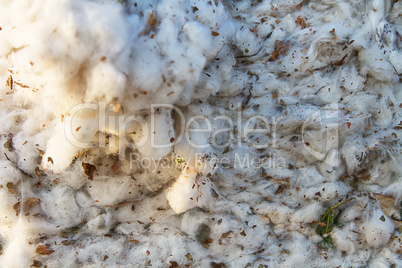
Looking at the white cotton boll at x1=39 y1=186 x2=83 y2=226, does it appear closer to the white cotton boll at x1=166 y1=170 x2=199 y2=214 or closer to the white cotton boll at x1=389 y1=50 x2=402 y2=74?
the white cotton boll at x1=166 y1=170 x2=199 y2=214

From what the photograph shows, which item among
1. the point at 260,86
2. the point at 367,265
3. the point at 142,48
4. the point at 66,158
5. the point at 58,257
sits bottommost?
the point at 367,265

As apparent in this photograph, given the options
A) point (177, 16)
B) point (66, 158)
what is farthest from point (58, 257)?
point (177, 16)

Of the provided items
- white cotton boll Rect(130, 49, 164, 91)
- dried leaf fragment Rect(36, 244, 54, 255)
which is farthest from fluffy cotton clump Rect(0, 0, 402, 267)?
white cotton boll Rect(130, 49, 164, 91)

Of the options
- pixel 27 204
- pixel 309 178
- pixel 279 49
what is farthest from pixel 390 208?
pixel 27 204

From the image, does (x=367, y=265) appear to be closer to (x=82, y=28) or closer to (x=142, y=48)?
(x=142, y=48)

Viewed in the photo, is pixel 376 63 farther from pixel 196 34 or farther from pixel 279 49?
pixel 196 34

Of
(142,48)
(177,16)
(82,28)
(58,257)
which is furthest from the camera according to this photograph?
(58,257)
